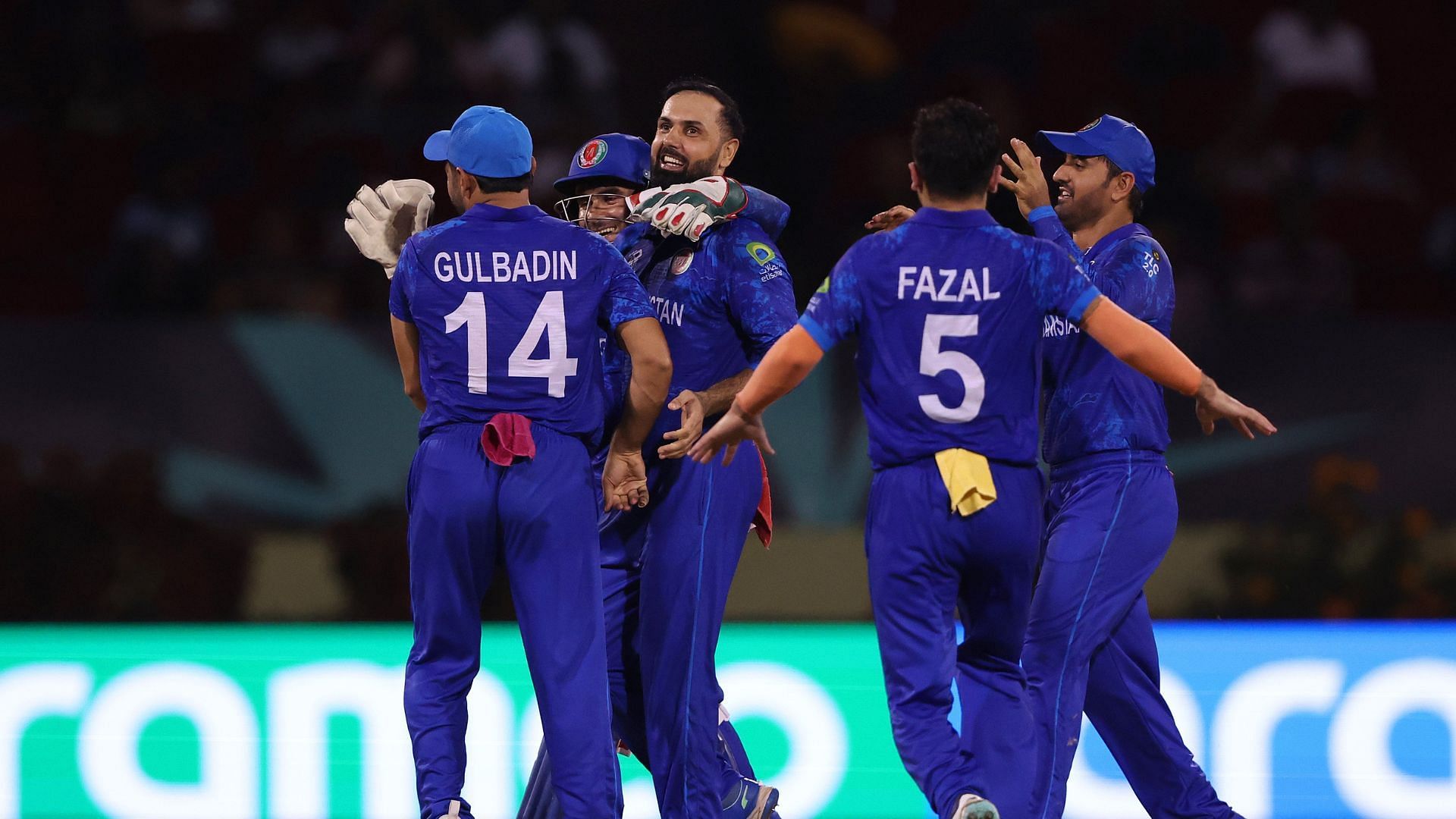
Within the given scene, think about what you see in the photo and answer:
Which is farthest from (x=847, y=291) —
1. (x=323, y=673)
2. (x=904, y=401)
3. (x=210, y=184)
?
(x=210, y=184)

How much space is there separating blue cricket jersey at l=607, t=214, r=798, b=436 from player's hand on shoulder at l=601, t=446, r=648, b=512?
0.24 meters

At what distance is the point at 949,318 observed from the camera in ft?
16.2

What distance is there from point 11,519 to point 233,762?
1.87 m

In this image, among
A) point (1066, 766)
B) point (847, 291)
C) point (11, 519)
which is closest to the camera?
point (847, 291)

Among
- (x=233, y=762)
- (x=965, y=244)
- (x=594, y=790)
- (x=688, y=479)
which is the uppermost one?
(x=965, y=244)

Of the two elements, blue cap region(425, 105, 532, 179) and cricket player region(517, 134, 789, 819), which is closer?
blue cap region(425, 105, 532, 179)

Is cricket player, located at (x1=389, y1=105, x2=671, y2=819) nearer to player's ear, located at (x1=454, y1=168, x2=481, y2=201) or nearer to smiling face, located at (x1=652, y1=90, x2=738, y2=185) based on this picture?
player's ear, located at (x1=454, y1=168, x2=481, y2=201)

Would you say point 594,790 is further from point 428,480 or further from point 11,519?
point 11,519

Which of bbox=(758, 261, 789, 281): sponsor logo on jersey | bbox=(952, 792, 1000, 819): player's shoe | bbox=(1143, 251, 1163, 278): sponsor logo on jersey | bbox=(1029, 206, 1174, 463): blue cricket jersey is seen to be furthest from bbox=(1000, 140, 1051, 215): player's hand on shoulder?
bbox=(952, 792, 1000, 819): player's shoe

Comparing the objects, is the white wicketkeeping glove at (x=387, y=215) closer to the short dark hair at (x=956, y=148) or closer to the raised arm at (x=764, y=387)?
the raised arm at (x=764, y=387)

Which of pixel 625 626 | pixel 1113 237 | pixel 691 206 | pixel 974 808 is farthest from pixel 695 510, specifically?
pixel 1113 237

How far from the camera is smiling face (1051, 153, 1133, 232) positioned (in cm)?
596

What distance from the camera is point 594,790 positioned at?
17.2 feet

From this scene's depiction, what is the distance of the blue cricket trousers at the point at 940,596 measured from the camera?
4.98 meters
